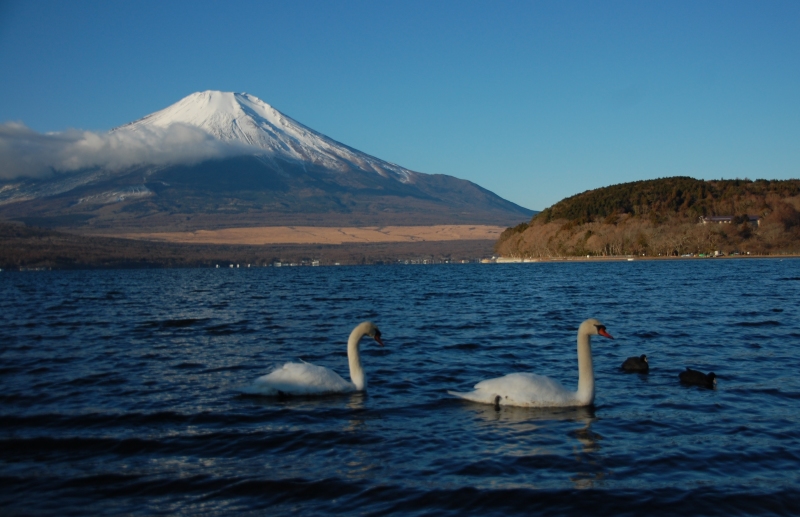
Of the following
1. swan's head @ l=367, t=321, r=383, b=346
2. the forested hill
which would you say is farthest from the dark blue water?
the forested hill

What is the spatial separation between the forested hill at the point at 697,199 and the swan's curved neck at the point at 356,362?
173810 mm

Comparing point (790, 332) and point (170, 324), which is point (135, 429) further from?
point (790, 332)

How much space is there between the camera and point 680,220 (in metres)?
173

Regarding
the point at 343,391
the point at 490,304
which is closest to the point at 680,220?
the point at 490,304

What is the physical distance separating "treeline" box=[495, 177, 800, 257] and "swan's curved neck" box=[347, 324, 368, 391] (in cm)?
15658

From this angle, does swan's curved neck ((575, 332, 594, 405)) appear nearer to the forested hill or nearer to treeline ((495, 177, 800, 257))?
treeline ((495, 177, 800, 257))

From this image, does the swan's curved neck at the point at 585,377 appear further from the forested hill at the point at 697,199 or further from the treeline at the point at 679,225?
the forested hill at the point at 697,199

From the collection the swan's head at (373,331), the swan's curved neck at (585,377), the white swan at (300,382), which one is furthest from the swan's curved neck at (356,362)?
the swan's curved neck at (585,377)

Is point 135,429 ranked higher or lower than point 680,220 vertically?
lower

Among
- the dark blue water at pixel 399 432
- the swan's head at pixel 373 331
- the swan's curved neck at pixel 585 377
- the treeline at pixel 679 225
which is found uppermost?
the treeline at pixel 679 225

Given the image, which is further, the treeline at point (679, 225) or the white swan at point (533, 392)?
the treeline at point (679, 225)

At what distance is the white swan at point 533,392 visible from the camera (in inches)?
458

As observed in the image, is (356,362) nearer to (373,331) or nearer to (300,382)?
(373,331)

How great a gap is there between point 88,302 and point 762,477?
131 ft
